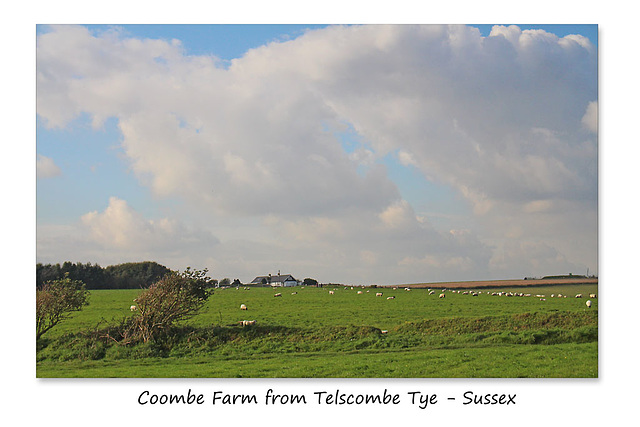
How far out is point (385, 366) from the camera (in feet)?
31.2

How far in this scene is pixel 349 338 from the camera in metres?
11.2

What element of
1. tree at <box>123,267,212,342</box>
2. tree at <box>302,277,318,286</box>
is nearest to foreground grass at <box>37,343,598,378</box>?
tree at <box>123,267,212,342</box>

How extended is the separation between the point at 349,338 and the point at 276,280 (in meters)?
2.10

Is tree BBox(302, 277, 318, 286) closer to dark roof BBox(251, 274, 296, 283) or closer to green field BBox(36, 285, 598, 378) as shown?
dark roof BBox(251, 274, 296, 283)

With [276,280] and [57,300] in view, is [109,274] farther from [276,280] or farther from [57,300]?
[276,280]

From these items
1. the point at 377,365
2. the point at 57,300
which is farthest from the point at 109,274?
the point at 377,365

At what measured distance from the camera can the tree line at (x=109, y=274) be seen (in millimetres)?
10461

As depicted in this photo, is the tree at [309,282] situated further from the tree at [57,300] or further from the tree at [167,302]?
the tree at [57,300]

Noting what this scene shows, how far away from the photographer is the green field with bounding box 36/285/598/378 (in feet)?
31.1
